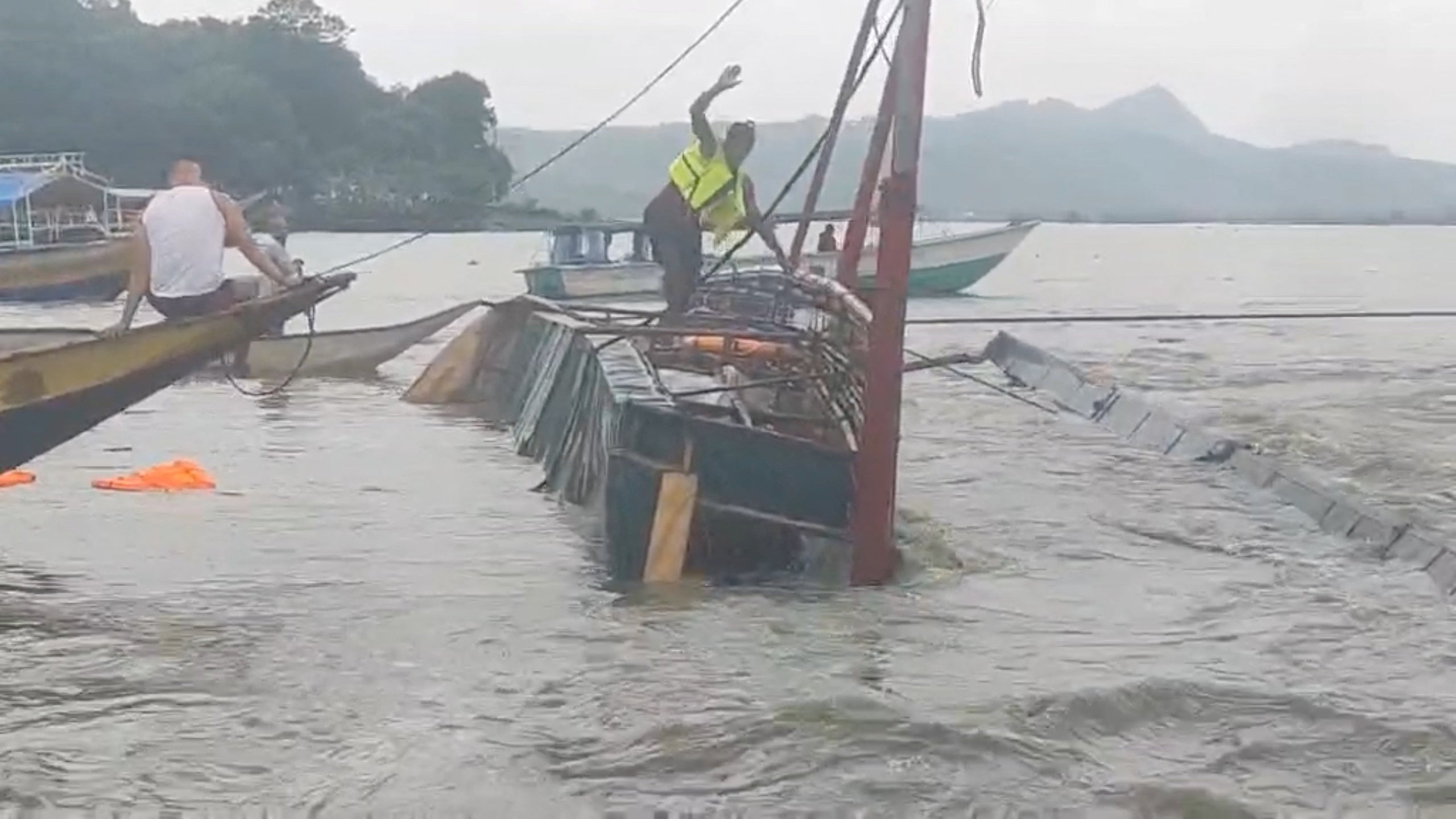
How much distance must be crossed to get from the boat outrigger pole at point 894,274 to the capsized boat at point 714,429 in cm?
25

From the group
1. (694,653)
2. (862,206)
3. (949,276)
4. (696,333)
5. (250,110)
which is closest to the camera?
(694,653)

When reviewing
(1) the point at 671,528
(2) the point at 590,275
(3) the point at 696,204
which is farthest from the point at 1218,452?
(2) the point at 590,275

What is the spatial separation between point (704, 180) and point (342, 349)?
32.3ft

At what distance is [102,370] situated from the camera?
34.2 feet

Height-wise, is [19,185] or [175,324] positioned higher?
[19,185]

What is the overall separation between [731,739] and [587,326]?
591cm

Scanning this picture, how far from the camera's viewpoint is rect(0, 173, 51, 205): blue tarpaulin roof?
43.0m

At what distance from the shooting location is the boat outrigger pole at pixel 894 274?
9.68 metres

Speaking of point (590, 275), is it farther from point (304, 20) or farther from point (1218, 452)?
point (304, 20)

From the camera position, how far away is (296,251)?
271 ft

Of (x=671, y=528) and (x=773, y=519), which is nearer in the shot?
(x=671, y=528)

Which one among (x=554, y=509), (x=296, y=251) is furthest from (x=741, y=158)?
(x=296, y=251)

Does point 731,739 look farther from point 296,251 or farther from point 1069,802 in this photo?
point 296,251

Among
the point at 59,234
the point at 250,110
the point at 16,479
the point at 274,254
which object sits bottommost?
the point at 16,479
